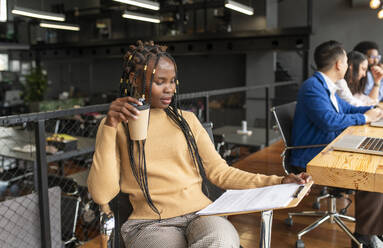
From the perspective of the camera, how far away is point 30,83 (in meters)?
8.27

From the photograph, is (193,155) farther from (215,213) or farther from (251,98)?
(251,98)

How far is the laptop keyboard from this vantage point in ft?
5.08

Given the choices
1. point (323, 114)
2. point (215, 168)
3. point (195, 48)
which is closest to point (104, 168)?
point (215, 168)

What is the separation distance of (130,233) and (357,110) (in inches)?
75.8

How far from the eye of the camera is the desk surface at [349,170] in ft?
4.11

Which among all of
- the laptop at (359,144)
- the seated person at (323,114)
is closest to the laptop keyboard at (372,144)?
the laptop at (359,144)

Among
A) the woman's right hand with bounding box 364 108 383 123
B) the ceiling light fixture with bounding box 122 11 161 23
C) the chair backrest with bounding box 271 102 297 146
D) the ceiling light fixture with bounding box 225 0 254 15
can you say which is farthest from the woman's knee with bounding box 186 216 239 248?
the ceiling light fixture with bounding box 122 11 161 23

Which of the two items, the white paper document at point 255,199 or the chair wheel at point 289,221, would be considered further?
the chair wheel at point 289,221

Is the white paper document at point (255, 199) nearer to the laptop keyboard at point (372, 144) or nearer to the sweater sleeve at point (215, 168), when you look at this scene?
the sweater sleeve at point (215, 168)

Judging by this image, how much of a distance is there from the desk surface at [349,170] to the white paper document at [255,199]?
0.17 m

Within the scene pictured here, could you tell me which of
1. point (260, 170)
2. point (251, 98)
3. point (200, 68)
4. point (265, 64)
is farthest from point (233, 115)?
point (260, 170)

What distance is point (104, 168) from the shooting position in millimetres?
1206

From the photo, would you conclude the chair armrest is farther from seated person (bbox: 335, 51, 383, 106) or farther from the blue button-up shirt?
seated person (bbox: 335, 51, 383, 106)

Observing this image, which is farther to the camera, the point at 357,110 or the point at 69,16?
the point at 69,16
